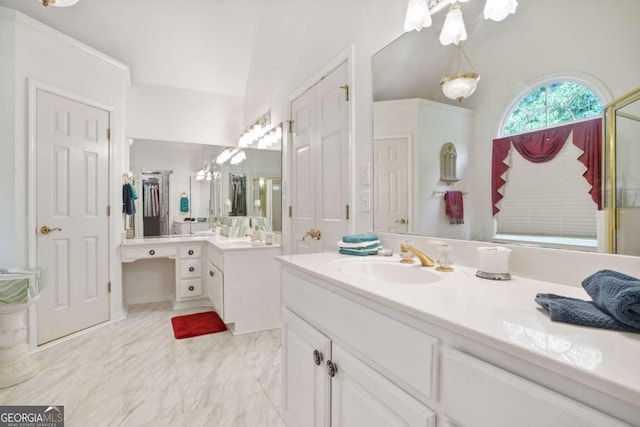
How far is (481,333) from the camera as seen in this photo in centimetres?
58

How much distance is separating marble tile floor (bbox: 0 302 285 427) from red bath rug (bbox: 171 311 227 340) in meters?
0.08

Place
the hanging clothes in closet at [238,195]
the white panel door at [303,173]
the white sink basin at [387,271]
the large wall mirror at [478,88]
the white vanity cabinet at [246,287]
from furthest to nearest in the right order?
the hanging clothes in closet at [238,195] < the white vanity cabinet at [246,287] < the white panel door at [303,173] < the white sink basin at [387,271] < the large wall mirror at [478,88]

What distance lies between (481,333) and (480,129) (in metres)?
0.93

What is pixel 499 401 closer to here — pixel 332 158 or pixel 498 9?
pixel 498 9

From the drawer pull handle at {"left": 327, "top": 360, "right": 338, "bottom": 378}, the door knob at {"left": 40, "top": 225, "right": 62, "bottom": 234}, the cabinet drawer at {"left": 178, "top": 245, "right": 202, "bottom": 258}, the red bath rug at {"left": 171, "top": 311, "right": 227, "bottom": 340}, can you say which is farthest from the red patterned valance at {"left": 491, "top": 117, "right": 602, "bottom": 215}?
the door knob at {"left": 40, "top": 225, "right": 62, "bottom": 234}

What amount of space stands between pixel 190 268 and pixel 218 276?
76cm

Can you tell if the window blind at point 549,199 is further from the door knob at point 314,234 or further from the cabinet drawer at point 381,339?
the door knob at point 314,234

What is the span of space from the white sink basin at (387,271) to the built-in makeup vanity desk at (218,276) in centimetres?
158

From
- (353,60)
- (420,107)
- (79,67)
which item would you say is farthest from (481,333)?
(79,67)

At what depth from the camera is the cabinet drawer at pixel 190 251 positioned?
3.40 metres

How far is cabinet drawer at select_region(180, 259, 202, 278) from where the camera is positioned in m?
3.39

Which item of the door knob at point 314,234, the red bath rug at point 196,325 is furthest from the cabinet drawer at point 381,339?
the red bath rug at point 196,325

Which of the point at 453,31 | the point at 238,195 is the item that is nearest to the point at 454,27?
the point at 453,31

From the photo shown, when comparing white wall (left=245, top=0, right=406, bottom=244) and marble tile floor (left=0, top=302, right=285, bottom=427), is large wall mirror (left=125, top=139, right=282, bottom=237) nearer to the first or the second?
white wall (left=245, top=0, right=406, bottom=244)
